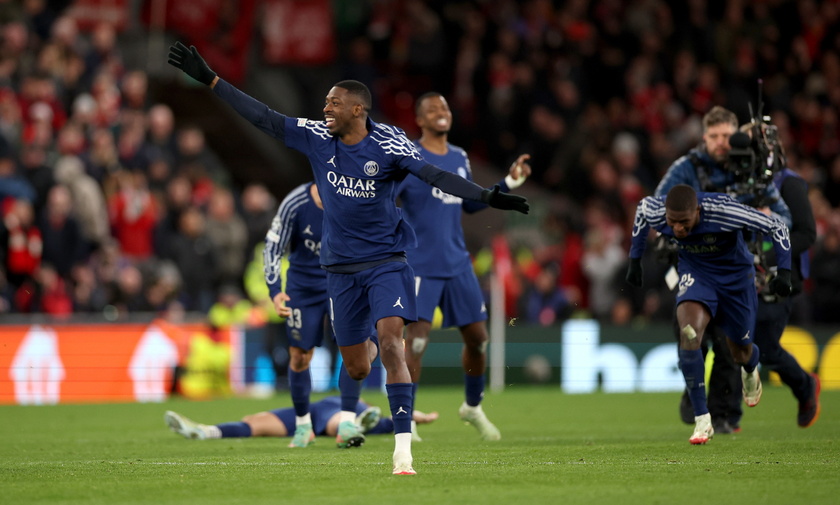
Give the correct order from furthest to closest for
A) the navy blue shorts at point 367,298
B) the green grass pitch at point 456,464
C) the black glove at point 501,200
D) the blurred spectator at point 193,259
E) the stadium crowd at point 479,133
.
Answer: the blurred spectator at point 193,259, the stadium crowd at point 479,133, the navy blue shorts at point 367,298, the black glove at point 501,200, the green grass pitch at point 456,464

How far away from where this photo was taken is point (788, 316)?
12.1 m

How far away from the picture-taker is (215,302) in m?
19.8

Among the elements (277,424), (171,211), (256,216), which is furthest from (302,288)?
(256,216)

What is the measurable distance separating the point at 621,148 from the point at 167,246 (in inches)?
320

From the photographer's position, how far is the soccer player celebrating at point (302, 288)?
11102 millimetres

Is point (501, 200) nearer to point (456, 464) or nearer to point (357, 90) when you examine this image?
point (357, 90)

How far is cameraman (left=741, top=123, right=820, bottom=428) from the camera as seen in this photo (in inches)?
472

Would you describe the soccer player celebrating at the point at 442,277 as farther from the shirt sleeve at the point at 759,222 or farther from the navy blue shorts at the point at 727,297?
the shirt sleeve at the point at 759,222

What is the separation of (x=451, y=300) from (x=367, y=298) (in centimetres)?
228

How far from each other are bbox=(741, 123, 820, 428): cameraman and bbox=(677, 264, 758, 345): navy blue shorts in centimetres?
104

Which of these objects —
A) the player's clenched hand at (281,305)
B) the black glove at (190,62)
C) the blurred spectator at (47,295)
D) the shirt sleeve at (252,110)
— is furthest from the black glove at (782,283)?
the blurred spectator at (47,295)

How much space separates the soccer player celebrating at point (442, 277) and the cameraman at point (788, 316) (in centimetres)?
250

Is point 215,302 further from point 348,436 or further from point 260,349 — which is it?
point 348,436

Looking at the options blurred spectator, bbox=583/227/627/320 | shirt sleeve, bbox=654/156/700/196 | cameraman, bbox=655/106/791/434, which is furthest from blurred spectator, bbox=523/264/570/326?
shirt sleeve, bbox=654/156/700/196
